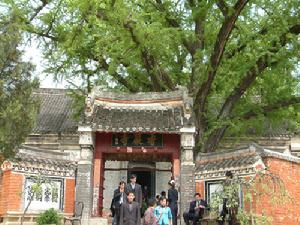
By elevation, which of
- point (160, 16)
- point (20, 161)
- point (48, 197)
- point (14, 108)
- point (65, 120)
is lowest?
point (48, 197)

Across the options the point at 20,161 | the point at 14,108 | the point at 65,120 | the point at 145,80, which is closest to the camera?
the point at 14,108

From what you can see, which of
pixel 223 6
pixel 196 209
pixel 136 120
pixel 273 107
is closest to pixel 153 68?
pixel 136 120

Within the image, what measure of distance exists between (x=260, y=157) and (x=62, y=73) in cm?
786

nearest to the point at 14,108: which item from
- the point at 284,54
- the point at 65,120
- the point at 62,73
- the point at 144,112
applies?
the point at 144,112

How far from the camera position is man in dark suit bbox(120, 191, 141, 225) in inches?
353

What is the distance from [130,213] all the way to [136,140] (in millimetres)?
4000

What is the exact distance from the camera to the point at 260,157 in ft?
36.4

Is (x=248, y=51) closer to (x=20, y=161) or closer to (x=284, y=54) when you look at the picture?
(x=284, y=54)

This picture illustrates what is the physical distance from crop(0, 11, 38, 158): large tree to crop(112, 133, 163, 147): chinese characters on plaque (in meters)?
3.32

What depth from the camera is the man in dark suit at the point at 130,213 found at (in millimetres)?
8969

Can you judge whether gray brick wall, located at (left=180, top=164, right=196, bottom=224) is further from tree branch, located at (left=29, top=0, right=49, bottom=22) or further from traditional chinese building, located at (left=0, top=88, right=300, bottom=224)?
tree branch, located at (left=29, top=0, right=49, bottom=22)

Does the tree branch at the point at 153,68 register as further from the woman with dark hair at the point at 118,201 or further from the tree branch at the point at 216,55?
the woman with dark hair at the point at 118,201

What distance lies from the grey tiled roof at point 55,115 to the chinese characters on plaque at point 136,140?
22.6 ft

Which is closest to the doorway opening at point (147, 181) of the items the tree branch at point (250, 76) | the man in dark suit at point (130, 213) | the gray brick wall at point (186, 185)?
the tree branch at point (250, 76)
